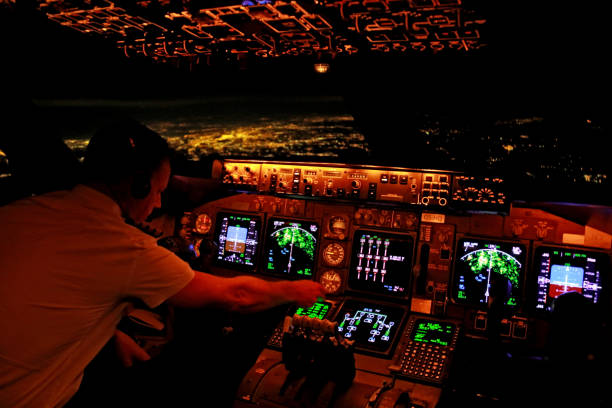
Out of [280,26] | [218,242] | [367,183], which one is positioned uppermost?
[280,26]

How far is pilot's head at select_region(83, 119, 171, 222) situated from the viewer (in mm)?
1287

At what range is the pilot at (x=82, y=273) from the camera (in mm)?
1109

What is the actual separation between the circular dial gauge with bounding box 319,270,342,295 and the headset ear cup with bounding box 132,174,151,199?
2144mm

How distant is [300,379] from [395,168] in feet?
5.13

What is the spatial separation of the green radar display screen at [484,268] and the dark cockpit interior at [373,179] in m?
0.01

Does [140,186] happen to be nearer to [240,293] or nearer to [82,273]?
[82,273]

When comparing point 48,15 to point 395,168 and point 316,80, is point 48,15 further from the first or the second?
point 395,168

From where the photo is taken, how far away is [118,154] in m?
1.29

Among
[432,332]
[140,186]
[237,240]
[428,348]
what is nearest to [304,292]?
[140,186]

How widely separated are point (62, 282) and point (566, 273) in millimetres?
2729

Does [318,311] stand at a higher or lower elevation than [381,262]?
lower

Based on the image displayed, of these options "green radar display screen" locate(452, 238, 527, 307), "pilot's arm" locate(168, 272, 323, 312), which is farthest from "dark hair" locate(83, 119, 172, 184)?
"green radar display screen" locate(452, 238, 527, 307)

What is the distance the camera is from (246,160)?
3627 millimetres

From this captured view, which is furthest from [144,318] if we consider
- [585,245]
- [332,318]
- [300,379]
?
[585,245]
